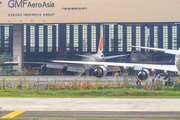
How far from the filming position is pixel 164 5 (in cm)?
5900

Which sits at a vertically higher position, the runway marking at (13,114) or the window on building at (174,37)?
the window on building at (174,37)

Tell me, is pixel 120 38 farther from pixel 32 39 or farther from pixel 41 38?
pixel 32 39

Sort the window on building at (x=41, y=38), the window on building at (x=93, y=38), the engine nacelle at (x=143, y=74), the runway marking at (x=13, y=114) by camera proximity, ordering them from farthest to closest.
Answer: the window on building at (x=41, y=38) → the window on building at (x=93, y=38) → the engine nacelle at (x=143, y=74) → the runway marking at (x=13, y=114)

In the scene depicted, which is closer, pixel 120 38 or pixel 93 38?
pixel 93 38

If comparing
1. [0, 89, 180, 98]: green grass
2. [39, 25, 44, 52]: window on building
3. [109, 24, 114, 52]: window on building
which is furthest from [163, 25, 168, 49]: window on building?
[0, 89, 180, 98]: green grass

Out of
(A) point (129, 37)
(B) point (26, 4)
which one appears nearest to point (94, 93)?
(B) point (26, 4)

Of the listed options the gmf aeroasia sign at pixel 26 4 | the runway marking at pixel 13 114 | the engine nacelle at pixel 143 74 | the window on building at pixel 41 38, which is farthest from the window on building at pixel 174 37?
the runway marking at pixel 13 114

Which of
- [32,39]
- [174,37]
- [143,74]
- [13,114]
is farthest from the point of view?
[32,39]

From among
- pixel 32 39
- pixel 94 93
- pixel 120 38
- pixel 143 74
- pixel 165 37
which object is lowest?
pixel 94 93

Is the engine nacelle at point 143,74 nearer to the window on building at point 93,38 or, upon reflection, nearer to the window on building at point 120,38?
the window on building at point 93,38

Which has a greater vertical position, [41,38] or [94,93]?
[41,38]

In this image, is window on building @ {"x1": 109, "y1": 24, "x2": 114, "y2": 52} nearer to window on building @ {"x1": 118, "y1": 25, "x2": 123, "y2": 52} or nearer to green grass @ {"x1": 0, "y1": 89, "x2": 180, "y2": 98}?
window on building @ {"x1": 118, "y1": 25, "x2": 123, "y2": 52}

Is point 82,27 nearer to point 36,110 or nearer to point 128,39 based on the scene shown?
point 128,39

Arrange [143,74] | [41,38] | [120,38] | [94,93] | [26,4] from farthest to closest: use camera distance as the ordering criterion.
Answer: [41,38]
[120,38]
[26,4]
[143,74]
[94,93]
